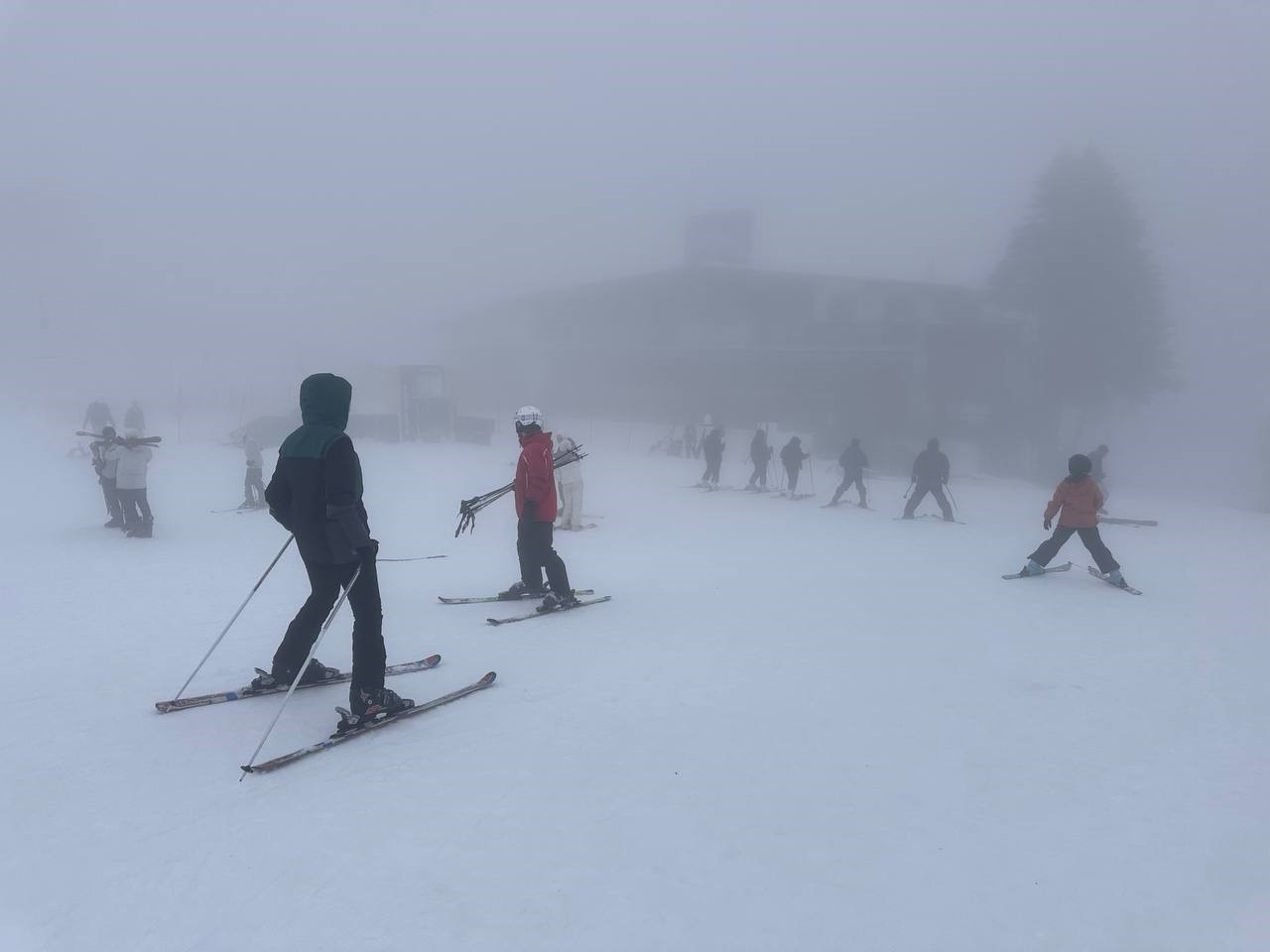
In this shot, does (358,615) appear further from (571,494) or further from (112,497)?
(112,497)

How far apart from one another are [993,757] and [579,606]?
13.5ft

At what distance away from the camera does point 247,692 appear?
487cm

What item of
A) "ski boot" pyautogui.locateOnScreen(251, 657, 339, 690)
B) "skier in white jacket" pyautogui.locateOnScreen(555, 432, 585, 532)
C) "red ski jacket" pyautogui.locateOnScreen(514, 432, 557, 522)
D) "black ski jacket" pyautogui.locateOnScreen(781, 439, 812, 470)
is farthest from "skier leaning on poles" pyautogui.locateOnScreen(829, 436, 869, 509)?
"ski boot" pyautogui.locateOnScreen(251, 657, 339, 690)

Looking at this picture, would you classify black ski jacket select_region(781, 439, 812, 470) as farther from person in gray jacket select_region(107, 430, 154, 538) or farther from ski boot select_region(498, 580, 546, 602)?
person in gray jacket select_region(107, 430, 154, 538)

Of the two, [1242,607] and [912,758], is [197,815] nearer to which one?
[912,758]

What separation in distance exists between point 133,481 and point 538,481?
7.55m

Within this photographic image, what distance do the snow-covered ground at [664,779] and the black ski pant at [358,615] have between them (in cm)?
41

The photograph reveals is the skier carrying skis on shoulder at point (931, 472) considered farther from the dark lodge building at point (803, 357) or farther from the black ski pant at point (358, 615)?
the black ski pant at point (358, 615)

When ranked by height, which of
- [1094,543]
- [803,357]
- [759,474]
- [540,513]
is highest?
[540,513]

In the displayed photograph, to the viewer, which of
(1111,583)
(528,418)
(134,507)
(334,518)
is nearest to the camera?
(334,518)

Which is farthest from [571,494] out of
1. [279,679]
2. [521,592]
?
[279,679]

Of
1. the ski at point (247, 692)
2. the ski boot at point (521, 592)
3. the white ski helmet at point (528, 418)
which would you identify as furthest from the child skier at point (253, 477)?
the ski at point (247, 692)

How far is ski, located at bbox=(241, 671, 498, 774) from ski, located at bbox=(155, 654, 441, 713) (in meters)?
0.33

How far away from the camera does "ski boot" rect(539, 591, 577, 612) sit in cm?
710
